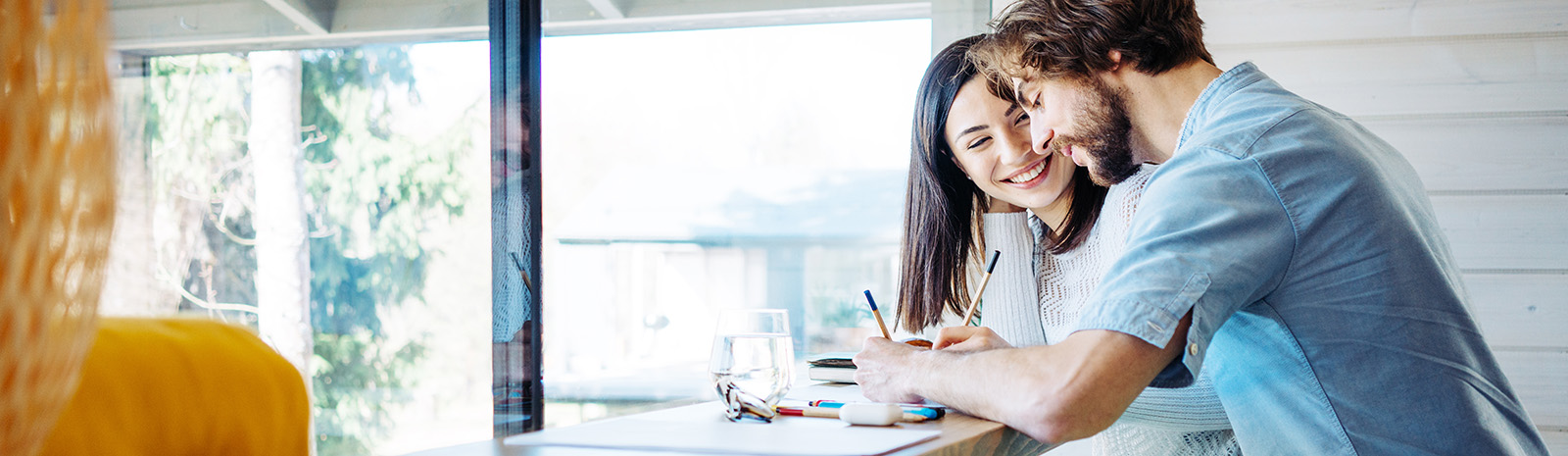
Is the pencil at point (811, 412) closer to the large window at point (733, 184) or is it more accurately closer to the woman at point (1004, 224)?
the woman at point (1004, 224)

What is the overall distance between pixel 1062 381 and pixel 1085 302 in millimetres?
766

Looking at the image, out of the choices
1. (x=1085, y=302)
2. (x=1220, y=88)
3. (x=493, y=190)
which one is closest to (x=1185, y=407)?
(x=1085, y=302)

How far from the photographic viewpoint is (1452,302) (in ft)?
3.53

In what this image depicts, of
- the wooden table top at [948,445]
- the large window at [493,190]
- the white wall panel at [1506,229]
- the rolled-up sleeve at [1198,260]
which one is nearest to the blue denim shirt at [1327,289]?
the rolled-up sleeve at [1198,260]

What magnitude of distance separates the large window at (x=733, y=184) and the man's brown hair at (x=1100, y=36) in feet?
2.86

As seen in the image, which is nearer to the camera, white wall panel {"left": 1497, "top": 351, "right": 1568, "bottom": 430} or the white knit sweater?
the white knit sweater

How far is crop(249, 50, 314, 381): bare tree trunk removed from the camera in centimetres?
128

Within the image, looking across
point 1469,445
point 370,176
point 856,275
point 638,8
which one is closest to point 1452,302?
point 1469,445

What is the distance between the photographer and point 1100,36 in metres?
1.48

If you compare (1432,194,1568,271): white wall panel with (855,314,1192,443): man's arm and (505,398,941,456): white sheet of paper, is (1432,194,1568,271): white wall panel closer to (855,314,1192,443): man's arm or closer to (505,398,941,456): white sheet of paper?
(855,314,1192,443): man's arm

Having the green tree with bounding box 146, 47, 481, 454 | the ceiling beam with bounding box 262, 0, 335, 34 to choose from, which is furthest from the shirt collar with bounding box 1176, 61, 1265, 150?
the ceiling beam with bounding box 262, 0, 335, 34

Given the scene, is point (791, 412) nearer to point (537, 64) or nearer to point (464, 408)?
point (464, 408)

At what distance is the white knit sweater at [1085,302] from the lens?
1468 millimetres

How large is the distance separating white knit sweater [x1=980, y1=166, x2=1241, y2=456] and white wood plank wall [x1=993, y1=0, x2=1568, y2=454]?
739mm
